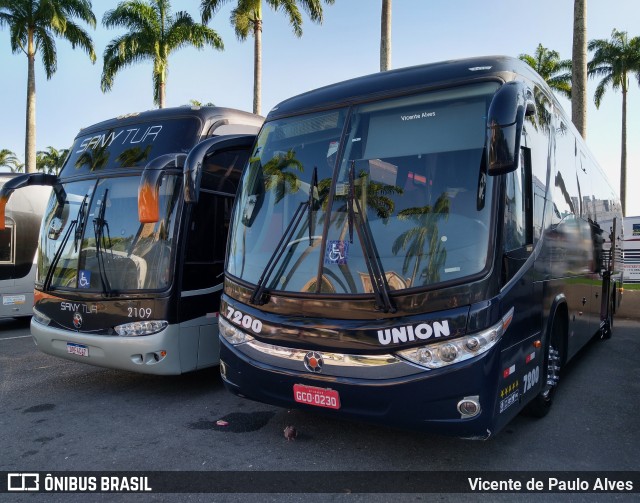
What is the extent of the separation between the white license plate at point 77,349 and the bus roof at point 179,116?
277 centimetres

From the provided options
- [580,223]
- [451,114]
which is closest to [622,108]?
[580,223]

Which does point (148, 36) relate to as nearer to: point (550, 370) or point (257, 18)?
point (257, 18)

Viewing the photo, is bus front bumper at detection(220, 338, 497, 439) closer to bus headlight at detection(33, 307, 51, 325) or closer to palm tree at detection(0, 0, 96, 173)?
bus headlight at detection(33, 307, 51, 325)

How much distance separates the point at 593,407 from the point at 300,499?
363 cm

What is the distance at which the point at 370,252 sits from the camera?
3.92 metres

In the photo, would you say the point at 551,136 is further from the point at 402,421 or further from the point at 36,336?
the point at 36,336

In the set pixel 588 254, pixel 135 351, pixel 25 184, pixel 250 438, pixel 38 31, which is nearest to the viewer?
pixel 250 438

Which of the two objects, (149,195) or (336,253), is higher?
(149,195)

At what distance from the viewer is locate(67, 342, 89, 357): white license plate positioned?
5.91 meters

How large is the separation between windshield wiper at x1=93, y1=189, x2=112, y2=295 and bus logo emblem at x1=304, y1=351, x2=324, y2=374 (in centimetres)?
278

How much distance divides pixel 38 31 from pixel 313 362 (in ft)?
83.7

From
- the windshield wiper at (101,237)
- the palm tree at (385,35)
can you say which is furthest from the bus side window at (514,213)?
the palm tree at (385,35)

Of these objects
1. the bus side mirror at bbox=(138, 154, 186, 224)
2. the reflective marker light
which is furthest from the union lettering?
the bus side mirror at bbox=(138, 154, 186, 224)

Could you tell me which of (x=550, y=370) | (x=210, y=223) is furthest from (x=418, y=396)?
(x=210, y=223)
